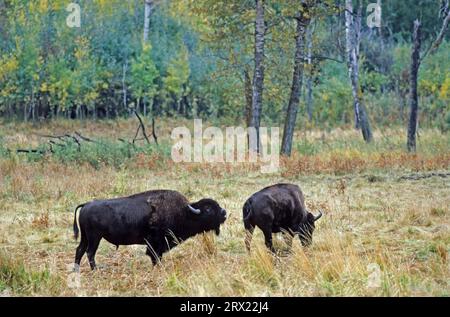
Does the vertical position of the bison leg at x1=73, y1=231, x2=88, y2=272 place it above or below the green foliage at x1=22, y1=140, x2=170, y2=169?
above

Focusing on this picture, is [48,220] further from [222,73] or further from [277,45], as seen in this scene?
[277,45]

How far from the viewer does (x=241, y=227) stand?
13.1 metres

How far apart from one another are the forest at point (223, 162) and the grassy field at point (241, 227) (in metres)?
0.04

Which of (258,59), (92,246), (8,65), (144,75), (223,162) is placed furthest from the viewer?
(144,75)

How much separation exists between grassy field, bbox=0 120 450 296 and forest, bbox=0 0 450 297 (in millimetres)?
44

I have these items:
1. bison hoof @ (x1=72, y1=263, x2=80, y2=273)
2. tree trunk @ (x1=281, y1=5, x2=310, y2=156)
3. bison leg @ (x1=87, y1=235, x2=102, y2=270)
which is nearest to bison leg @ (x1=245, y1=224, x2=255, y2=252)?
bison leg @ (x1=87, y1=235, x2=102, y2=270)

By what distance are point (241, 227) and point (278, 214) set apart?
1933 millimetres

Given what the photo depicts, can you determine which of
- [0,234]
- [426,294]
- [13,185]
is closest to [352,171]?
[13,185]

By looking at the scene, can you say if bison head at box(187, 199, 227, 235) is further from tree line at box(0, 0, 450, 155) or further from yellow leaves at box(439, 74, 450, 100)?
yellow leaves at box(439, 74, 450, 100)

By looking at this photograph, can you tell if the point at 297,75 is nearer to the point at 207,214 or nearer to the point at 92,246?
the point at 207,214

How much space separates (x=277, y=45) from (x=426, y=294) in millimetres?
18549

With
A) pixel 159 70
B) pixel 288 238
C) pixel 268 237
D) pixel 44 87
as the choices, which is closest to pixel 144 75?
pixel 159 70

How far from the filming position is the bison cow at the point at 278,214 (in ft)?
36.4

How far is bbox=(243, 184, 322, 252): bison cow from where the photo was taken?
36.4 feet
